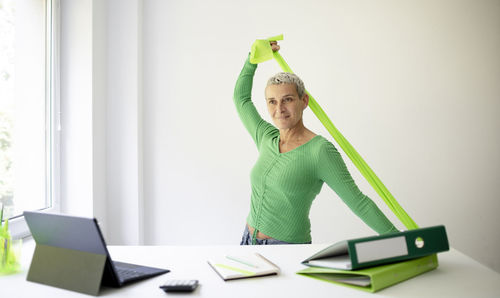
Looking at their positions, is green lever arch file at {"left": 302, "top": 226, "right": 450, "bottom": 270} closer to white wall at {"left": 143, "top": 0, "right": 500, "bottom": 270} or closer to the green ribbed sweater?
the green ribbed sweater

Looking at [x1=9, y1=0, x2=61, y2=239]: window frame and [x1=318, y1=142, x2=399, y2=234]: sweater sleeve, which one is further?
[x1=9, y1=0, x2=61, y2=239]: window frame

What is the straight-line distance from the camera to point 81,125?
2.86 meters

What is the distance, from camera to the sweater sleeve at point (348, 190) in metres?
1.55

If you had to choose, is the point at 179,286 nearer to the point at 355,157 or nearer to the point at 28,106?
the point at 355,157

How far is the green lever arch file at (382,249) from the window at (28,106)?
196 centimetres

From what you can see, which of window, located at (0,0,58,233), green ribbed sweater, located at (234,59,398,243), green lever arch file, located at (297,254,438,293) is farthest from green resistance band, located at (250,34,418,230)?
window, located at (0,0,58,233)

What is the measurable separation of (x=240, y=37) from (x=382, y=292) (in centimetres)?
267

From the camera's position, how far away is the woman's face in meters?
1.85

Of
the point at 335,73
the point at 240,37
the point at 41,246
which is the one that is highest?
the point at 240,37

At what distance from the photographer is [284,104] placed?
6.12 ft

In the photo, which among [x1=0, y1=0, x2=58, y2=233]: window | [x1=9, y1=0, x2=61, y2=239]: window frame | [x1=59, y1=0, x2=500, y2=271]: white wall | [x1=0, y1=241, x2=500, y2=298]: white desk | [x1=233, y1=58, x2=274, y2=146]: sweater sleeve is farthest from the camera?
[x1=59, y1=0, x2=500, y2=271]: white wall

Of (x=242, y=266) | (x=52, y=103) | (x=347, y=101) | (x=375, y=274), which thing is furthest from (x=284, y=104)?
(x=52, y=103)

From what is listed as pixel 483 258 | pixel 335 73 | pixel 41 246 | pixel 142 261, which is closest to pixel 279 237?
pixel 142 261

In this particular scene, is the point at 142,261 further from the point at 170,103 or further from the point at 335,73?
the point at 335,73
